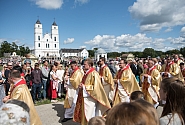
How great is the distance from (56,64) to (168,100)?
7876 millimetres

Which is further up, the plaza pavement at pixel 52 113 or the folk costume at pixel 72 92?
the folk costume at pixel 72 92

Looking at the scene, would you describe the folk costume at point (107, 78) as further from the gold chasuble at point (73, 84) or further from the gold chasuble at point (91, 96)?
the gold chasuble at point (91, 96)

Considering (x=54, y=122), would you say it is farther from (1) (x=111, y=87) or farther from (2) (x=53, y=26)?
(2) (x=53, y=26)

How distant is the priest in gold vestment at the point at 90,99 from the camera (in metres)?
5.21

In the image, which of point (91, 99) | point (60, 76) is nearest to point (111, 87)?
point (91, 99)

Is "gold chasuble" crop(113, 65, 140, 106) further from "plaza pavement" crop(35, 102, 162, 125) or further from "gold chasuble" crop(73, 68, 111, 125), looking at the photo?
"plaza pavement" crop(35, 102, 162, 125)

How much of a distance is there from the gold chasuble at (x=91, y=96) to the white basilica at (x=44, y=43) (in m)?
107

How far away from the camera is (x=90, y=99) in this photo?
209 inches

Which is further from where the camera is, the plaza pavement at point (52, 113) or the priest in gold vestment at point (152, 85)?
the priest in gold vestment at point (152, 85)

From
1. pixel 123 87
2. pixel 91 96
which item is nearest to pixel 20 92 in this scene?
pixel 91 96

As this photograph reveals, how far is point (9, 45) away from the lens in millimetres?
100438

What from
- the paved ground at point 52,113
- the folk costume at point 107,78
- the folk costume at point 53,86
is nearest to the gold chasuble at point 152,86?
the folk costume at point 107,78

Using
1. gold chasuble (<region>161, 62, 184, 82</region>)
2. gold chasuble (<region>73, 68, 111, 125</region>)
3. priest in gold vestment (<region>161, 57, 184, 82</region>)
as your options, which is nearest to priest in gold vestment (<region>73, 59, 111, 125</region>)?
gold chasuble (<region>73, 68, 111, 125</region>)

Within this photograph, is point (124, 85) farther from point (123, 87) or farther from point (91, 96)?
point (91, 96)
